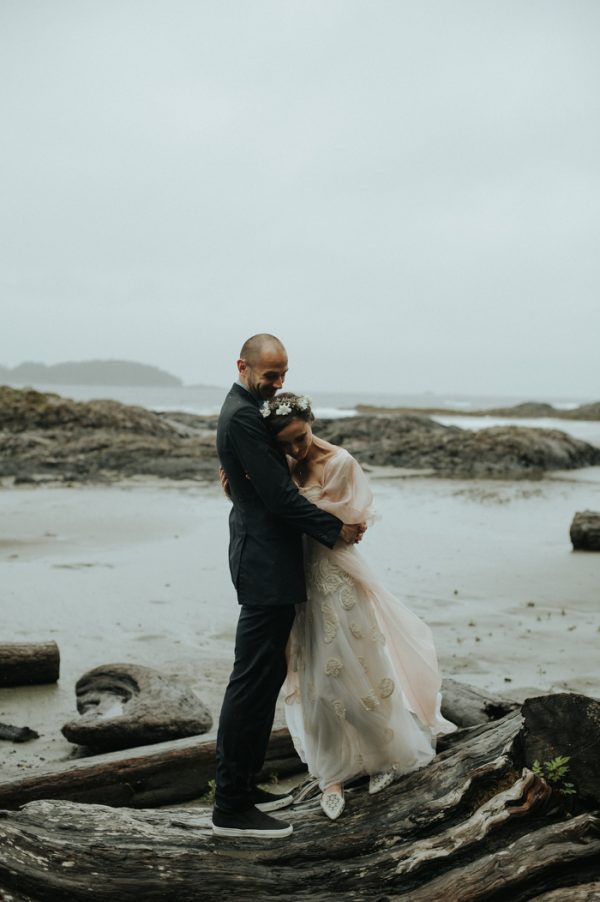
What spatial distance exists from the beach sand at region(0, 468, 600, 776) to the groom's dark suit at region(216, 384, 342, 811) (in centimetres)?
223

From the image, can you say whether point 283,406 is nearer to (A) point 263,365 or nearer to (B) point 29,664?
(A) point 263,365

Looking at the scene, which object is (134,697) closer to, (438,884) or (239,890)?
(239,890)

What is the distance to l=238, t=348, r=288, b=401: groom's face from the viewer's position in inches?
168

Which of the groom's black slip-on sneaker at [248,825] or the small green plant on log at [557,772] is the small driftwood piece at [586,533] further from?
the groom's black slip-on sneaker at [248,825]

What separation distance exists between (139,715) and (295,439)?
8.52 feet

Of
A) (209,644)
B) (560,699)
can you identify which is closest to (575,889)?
(560,699)

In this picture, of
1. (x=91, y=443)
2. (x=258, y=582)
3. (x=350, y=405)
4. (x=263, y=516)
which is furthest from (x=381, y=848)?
(x=350, y=405)

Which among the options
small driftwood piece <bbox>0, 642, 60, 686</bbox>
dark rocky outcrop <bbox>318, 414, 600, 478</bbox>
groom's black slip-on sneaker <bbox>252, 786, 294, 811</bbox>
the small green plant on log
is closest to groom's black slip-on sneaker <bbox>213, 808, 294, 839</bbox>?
groom's black slip-on sneaker <bbox>252, 786, 294, 811</bbox>

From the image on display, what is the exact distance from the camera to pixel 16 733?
632 cm

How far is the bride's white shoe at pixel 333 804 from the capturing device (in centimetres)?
409

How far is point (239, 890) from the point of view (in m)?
3.58

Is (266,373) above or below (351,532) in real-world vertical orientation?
above

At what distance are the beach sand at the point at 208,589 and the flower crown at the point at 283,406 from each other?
309cm

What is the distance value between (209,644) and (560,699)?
5.51m
